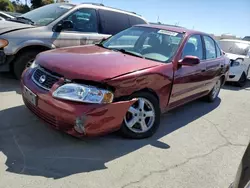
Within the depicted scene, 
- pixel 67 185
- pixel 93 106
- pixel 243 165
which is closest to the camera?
pixel 243 165

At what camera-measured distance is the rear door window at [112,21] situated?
20.2ft

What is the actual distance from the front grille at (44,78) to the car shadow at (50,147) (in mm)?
660

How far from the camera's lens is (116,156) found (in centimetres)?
311

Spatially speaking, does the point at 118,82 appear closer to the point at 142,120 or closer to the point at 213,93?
the point at 142,120

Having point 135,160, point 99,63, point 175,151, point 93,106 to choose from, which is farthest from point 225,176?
point 99,63

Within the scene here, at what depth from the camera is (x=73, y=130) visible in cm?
300

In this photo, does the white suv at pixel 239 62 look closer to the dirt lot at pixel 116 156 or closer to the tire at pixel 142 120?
the dirt lot at pixel 116 156

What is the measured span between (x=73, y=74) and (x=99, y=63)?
0.46 m

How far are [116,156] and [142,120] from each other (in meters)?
0.70

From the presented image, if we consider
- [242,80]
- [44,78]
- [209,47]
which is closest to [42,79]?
[44,78]

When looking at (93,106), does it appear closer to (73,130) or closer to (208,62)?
(73,130)

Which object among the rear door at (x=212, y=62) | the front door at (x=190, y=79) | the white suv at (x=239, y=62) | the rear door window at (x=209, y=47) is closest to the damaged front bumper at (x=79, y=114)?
the front door at (x=190, y=79)

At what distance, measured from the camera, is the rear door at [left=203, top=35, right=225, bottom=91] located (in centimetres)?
498

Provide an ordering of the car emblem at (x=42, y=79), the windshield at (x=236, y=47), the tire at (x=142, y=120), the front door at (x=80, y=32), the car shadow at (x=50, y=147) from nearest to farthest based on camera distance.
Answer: the car shadow at (x=50, y=147) < the car emblem at (x=42, y=79) < the tire at (x=142, y=120) < the front door at (x=80, y=32) < the windshield at (x=236, y=47)
